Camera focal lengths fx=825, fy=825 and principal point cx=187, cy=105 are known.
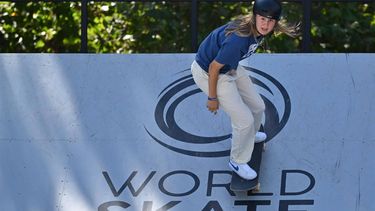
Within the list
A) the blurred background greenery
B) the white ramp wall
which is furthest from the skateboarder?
the blurred background greenery

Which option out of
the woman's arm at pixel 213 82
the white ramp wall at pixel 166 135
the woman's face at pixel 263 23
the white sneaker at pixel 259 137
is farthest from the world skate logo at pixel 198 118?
the woman's face at pixel 263 23

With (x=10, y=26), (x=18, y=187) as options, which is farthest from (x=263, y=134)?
(x=10, y=26)

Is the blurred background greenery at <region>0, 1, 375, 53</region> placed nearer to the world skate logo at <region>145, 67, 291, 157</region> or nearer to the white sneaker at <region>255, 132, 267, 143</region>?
the world skate logo at <region>145, 67, 291, 157</region>

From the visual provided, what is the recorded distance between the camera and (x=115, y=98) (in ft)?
20.7

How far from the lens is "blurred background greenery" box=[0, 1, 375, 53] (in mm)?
9242

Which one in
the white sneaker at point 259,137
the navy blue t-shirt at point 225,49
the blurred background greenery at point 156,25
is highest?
the navy blue t-shirt at point 225,49

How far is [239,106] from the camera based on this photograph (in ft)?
18.1

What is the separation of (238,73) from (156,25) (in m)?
3.78

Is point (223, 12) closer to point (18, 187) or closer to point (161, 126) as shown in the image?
point (161, 126)

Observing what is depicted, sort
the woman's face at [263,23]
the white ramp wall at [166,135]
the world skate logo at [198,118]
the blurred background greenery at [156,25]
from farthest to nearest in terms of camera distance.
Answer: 1. the blurred background greenery at [156,25]
2. the world skate logo at [198,118]
3. the white ramp wall at [166,135]
4. the woman's face at [263,23]

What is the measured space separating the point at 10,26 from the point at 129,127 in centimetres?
386

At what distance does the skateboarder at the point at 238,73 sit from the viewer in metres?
5.27

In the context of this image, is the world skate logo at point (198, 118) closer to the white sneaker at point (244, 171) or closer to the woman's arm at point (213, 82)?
the white sneaker at point (244, 171)

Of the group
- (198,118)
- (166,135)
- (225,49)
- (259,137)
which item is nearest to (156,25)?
(198,118)
